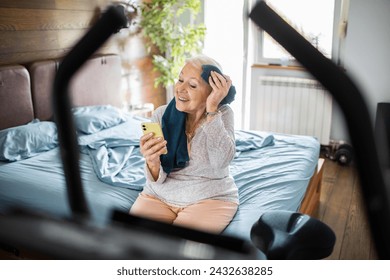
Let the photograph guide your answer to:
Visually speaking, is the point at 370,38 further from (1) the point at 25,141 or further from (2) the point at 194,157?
(1) the point at 25,141

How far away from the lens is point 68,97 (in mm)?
233

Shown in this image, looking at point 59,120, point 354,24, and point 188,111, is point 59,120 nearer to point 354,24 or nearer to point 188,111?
point 188,111

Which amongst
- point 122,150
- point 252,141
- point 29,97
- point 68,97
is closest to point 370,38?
point 252,141

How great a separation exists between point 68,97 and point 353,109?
16 centimetres

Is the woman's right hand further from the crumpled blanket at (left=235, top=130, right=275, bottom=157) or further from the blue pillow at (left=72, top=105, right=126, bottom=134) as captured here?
the blue pillow at (left=72, top=105, right=126, bottom=134)

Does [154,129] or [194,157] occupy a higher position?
[154,129]

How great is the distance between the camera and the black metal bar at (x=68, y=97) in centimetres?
19

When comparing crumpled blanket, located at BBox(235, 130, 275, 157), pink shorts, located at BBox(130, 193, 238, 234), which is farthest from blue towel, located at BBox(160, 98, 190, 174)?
crumpled blanket, located at BBox(235, 130, 275, 157)

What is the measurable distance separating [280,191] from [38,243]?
1.27m

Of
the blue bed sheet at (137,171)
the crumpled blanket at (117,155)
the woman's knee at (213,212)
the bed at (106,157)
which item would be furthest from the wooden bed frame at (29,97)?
the woman's knee at (213,212)

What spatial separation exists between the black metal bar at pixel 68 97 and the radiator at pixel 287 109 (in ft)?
8.72

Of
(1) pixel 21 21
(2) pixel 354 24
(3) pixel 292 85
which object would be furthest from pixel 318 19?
(1) pixel 21 21

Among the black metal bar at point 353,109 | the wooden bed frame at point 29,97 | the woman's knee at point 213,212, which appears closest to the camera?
the black metal bar at point 353,109

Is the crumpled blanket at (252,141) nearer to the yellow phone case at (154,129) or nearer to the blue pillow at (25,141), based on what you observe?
the blue pillow at (25,141)
